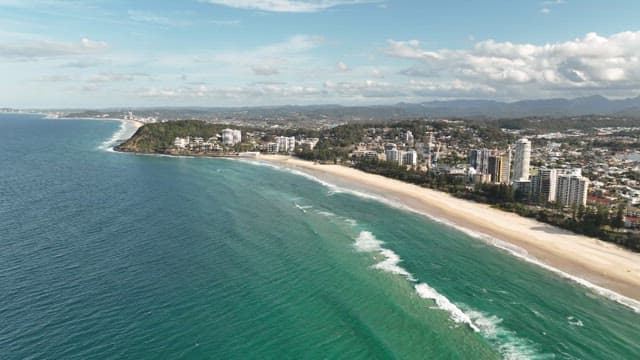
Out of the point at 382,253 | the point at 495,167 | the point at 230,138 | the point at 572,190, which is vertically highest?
the point at 230,138

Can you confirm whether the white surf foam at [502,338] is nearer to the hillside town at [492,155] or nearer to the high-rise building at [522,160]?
the hillside town at [492,155]

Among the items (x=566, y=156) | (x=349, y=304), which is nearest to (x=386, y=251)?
(x=349, y=304)

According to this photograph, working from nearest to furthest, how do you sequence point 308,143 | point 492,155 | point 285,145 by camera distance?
point 492,155 → point 285,145 → point 308,143

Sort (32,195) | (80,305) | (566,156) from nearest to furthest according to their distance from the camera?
(80,305) < (32,195) < (566,156)

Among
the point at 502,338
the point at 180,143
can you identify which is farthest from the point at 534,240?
the point at 180,143

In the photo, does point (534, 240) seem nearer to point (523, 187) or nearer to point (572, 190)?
point (572, 190)

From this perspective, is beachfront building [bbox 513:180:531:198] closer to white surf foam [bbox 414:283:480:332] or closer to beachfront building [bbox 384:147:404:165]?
beachfront building [bbox 384:147:404:165]

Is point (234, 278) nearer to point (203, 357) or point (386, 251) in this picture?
point (203, 357)
